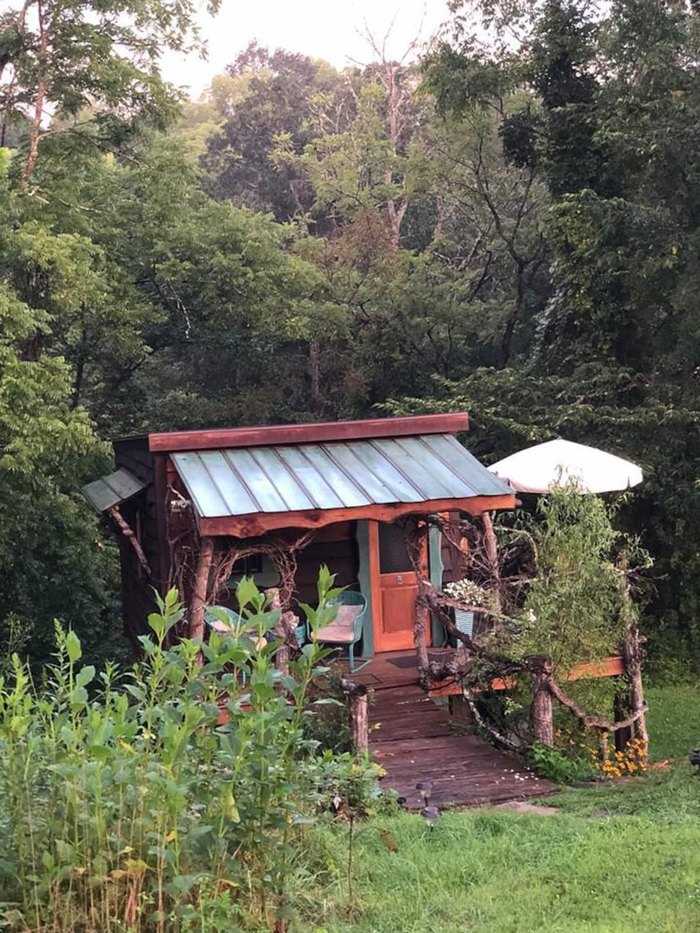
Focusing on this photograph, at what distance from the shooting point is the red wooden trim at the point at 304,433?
8.51 metres

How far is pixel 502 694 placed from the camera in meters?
7.52

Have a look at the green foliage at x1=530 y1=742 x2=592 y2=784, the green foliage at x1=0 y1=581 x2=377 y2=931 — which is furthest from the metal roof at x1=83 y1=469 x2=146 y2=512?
the green foliage at x1=0 y1=581 x2=377 y2=931

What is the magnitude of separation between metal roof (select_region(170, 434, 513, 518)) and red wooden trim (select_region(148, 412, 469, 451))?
72 mm

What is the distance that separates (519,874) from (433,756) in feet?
9.64

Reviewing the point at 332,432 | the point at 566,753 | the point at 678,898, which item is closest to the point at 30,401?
the point at 332,432

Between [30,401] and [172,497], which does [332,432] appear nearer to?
[172,497]

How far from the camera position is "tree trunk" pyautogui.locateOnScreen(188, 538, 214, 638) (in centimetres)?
735

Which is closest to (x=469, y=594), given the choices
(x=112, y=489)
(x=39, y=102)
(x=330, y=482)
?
(x=330, y=482)

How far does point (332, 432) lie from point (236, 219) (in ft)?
22.4

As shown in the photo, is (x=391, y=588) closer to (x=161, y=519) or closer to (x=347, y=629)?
(x=347, y=629)

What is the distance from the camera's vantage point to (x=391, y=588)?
10.4 metres

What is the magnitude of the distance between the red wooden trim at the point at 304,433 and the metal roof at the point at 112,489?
1.67 meters

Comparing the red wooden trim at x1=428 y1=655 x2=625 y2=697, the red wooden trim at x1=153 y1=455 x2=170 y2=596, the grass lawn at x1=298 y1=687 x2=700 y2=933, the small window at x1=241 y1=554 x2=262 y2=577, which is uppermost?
the red wooden trim at x1=153 y1=455 x2=170 y2=596

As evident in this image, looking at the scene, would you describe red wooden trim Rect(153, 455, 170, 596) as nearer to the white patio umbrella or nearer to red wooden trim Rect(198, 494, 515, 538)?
red wooden trim Rect(198, 494, 515, 538)
